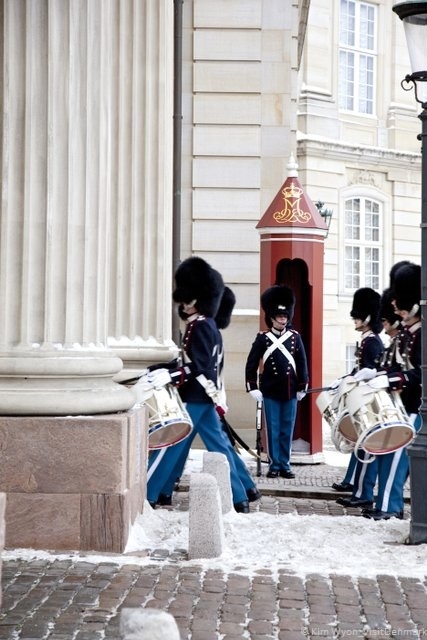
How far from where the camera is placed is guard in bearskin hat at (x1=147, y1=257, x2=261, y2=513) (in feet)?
29.9

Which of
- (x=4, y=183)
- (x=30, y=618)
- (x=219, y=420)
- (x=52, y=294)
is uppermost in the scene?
(x=4, y=183)

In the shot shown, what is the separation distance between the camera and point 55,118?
727 cm

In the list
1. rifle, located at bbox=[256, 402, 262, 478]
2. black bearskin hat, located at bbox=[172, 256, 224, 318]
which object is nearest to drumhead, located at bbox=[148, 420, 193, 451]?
black bearskin hat, located at bbox=[172, 256, 224, 318]

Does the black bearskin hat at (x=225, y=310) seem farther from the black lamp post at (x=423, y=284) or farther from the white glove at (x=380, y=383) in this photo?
the black lamp post at (x=423, y=284)

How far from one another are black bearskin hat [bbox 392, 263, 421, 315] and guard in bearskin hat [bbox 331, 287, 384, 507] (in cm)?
65

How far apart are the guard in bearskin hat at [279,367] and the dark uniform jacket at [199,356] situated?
2.79m

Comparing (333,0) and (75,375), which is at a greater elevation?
(333,0)

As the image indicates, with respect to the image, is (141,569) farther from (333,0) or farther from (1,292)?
(333,0)

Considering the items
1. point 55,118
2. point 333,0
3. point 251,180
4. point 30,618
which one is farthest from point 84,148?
point 333,0

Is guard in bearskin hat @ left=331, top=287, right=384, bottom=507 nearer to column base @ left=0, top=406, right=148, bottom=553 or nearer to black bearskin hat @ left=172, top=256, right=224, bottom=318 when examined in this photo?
black bearskin hat @ left=172, top=256, right=224, bottom=318

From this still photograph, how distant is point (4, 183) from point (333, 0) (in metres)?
23.2

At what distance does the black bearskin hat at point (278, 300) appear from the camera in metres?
12.2

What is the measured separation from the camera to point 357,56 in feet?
101

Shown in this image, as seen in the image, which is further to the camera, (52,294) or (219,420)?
(219,420)
